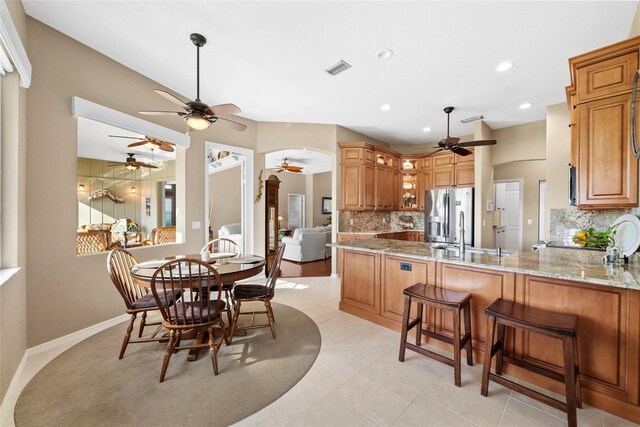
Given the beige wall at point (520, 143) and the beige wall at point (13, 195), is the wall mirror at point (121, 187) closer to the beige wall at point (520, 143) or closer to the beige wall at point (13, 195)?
the beige wall at point (13, 195)

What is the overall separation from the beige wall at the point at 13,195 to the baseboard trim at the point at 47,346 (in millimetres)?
64

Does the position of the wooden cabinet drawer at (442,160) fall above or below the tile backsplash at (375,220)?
above

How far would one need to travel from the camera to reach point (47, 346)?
7.98ft

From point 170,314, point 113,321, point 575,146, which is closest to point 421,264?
point 575,146

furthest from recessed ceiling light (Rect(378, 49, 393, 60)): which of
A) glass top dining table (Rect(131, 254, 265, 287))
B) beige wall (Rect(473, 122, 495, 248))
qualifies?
beige wall (Rect(473, 122, 495, 248))

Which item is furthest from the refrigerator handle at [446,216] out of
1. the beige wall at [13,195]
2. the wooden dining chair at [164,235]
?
the beige wall at [13,195]

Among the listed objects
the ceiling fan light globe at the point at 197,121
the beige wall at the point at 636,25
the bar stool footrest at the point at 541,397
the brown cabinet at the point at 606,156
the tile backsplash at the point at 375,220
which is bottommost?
the bar stool footrest at the point at 541,397

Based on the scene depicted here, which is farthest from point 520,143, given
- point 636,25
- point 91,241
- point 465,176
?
point 91,241

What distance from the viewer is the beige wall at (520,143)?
4.82m

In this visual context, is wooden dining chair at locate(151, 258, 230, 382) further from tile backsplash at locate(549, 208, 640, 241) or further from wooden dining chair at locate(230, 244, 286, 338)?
tile backsplash at locate(549, 208, 640, 241)

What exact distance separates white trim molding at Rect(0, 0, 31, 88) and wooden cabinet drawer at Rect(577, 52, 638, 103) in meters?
4.36

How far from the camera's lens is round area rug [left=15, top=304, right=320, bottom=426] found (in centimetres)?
164

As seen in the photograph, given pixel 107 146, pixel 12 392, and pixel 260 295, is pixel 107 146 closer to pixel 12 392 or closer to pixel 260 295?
pixel 12 392

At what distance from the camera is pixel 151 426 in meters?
1.56
